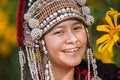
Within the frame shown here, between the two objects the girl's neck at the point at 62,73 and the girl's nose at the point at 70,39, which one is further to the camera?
the girl's neck at the point at 62,73

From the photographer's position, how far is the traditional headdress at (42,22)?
7.29 ft

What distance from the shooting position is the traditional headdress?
2.22 metres

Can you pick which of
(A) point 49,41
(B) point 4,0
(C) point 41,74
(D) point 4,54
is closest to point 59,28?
(A) point 49,41

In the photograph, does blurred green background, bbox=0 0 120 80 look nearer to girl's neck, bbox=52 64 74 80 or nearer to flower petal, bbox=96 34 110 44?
flower petal, bbox=96 34 110 44

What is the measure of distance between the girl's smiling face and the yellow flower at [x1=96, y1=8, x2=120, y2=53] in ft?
0.24

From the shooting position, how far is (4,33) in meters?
3.02

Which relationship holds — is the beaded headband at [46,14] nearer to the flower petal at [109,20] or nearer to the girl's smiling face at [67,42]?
the girl's smiling face at [67,42]

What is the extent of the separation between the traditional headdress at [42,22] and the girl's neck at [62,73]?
0.06 m

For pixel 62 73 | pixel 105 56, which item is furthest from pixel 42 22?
pixel 105 56

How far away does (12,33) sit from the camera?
300 centimetres

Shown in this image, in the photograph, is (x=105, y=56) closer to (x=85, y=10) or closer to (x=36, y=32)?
(x=85, y=10)

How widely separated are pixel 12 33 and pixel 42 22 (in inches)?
31.7

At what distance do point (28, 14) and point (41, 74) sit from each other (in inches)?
10.5

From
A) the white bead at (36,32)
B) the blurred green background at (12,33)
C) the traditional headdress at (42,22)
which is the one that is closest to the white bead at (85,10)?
the traditional headdress at (42,22)
